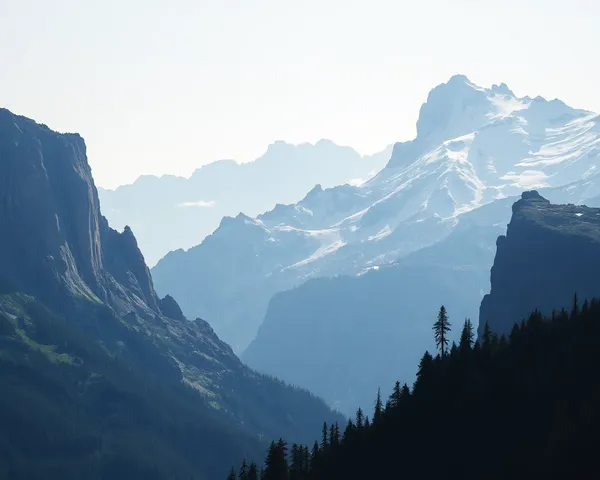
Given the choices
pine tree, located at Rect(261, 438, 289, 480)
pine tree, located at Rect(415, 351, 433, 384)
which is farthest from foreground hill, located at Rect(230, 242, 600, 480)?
pine tree, located at Rect(415, 351, 433, 384)

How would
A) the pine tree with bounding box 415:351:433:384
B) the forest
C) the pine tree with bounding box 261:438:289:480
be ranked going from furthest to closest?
the pine tree with bounding box 415:351:433:384, the pine tree with bounding box 261:438:289:480, the forest

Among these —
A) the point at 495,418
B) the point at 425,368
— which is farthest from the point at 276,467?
the point at 495,418

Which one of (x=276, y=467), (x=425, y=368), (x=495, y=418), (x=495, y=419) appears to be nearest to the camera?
(x=495, y=419)

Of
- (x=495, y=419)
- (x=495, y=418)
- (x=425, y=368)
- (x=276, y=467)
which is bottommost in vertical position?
(x=276, y=467)

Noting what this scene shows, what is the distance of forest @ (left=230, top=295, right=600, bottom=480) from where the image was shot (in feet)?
482

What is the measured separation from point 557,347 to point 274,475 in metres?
49.6

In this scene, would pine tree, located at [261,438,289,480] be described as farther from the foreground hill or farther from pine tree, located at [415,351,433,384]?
pine tree, located at [415,351,433,384]

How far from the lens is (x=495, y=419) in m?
166

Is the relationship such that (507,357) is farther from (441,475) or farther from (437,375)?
(441,475)

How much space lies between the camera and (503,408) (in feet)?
550

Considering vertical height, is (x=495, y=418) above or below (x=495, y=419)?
above

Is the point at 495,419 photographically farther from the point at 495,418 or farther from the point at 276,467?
the point at 276,467

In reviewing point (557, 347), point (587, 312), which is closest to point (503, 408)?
point (557, 347)

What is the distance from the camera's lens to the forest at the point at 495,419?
146875 millimetres
